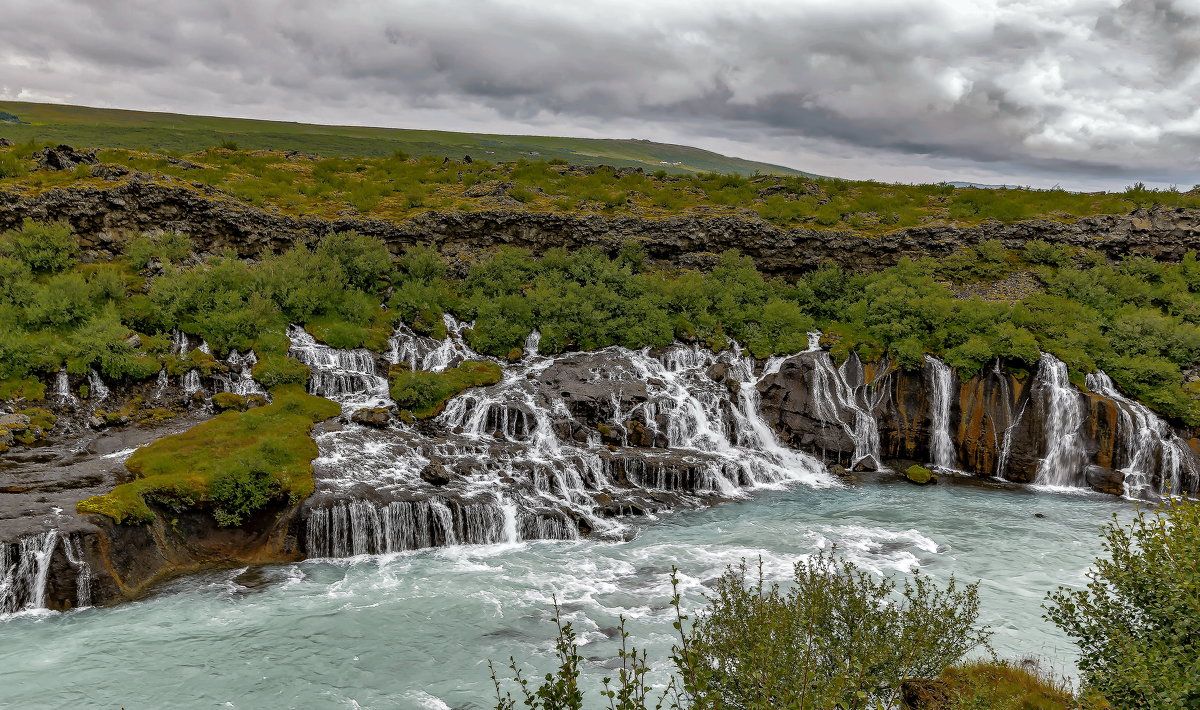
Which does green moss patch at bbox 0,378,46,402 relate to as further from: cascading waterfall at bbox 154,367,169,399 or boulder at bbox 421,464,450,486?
boulder at bbox 421,464,450,486

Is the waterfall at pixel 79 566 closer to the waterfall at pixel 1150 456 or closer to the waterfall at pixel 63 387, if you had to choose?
the waterfall at pixel 63 387

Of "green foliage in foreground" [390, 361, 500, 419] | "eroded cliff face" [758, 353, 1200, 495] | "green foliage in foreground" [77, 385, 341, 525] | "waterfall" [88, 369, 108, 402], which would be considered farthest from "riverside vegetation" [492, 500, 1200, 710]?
"waterfall" [88, 369, 108, 402]

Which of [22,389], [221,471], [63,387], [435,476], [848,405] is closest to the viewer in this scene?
[221,471]

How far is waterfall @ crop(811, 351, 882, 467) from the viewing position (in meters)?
32.7

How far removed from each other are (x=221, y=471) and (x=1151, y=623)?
25.2 meters

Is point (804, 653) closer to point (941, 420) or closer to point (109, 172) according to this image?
point (941, 420)

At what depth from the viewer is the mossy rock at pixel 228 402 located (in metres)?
28.7

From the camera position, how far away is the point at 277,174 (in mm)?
52188

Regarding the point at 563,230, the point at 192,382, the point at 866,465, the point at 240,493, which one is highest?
the point at 563,230

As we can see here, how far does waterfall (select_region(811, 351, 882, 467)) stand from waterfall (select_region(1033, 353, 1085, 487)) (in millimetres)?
7732

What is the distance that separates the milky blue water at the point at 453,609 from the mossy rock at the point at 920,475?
10.4ft

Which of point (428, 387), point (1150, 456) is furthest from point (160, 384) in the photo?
point (1150, 456)

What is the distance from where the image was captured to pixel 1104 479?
2927 cm

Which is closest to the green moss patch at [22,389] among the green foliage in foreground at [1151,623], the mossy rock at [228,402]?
the mossy rock at [228,402]
